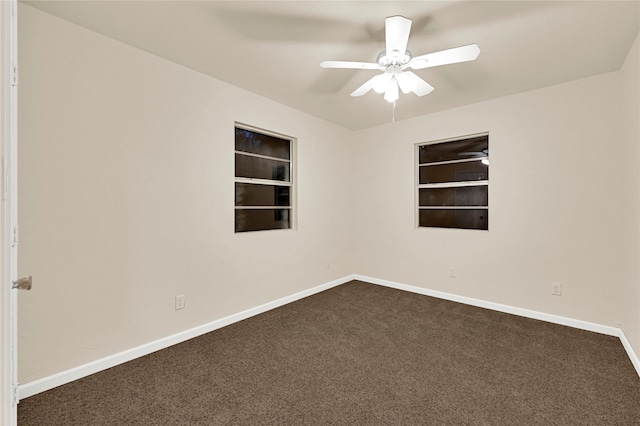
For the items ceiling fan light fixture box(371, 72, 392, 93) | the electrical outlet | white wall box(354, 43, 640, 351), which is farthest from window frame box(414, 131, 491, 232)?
the electrical outlet

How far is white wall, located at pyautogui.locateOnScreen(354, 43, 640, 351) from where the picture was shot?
108 inches

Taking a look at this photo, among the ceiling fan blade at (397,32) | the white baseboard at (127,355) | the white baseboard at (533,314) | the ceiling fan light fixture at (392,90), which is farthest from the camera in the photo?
the white baseboard at (533,314)

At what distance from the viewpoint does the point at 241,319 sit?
124 inches

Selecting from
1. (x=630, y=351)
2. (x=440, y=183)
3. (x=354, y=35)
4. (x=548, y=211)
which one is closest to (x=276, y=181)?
(x=354, y=35)

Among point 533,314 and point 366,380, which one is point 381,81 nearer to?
point 366,380

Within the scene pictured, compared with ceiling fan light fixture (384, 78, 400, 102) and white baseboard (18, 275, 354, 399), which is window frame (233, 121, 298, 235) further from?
ceiling fan light fixture (384, 78, 400, 102)

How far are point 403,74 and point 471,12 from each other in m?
0.54

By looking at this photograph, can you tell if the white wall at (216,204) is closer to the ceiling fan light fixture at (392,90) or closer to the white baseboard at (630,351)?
the white baseboard at (630,351)

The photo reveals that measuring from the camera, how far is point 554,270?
3.10 m

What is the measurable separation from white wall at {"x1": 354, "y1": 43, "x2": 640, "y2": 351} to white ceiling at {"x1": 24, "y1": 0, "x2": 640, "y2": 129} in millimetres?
380

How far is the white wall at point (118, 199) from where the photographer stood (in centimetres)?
194

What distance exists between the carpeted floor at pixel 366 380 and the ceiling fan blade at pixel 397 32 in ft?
7.50

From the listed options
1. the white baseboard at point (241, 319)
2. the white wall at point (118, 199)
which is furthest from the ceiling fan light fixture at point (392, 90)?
the white baseboard at point (241, 319)

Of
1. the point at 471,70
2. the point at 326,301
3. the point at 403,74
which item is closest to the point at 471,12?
the point at 403,74
